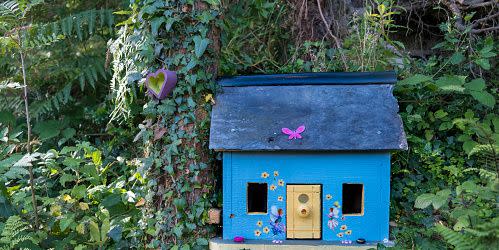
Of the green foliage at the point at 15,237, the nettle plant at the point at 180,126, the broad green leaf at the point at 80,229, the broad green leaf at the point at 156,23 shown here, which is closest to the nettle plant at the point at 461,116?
the nettle plant at the point at 180,126

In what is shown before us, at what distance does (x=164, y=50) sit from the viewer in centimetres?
348

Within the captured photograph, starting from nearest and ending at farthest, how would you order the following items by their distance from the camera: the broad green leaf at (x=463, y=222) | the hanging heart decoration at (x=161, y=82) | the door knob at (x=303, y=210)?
the broad green leaf at (x=463, y=222) < the door knob at (x=303, y=210) < the hanging heart decoration at (x=161, y=82)

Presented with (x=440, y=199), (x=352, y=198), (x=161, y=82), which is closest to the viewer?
(x=440, y=199)

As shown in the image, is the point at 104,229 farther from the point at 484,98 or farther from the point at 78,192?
the point at 484,98

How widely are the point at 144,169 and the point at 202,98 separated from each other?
25.1 inches

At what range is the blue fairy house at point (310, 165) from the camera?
123 inches

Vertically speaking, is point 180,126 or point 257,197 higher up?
point 180,126

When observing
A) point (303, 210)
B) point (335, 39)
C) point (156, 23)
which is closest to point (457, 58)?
point (335, 39)

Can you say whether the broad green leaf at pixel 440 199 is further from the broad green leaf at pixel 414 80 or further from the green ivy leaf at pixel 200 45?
the green ivy leaf at pixel 200 45

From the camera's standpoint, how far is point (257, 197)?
3.64 metres

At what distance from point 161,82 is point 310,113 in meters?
1.02

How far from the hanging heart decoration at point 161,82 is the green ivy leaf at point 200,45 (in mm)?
214

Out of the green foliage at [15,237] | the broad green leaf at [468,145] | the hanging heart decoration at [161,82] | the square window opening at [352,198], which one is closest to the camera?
the green foliage at [15,237]

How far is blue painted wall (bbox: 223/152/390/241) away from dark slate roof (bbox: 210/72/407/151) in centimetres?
10
